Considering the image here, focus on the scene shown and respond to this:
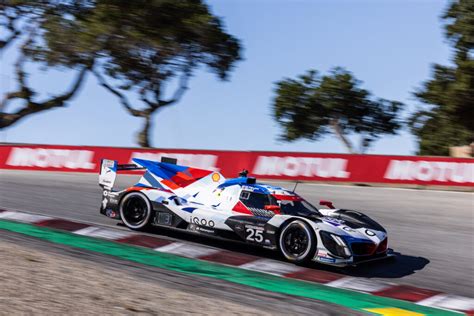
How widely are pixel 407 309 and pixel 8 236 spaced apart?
248 inches

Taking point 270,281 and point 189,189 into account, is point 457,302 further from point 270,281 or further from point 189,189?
point 189,189

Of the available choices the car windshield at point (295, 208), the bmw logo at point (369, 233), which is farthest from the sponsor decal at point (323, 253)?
the bmw logo at point (369, 233)

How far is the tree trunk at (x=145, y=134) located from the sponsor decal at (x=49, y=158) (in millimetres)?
10523

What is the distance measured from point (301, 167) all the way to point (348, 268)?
9.27 metres

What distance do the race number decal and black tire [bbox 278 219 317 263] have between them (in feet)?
1.05

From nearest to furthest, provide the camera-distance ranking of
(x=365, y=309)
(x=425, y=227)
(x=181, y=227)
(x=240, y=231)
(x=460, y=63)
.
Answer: (x=365, y=309)
(x=240, y=231)
(x=181, y=227)
(x=425, y=227)
(x=460, y=63)

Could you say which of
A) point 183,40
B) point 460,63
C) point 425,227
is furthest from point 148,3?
point 425,227

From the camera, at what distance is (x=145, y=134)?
31.5 metres

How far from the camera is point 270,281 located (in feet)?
26.8

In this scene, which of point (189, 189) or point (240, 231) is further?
point (189, 189)

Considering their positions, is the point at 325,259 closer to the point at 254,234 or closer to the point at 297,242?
the point at 297,242

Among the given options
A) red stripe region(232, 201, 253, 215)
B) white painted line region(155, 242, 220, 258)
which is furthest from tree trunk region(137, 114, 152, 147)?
red stripe region(232, 201, 253, 215)

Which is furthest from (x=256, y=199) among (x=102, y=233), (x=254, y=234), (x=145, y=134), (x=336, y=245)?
(x=145, y=134)

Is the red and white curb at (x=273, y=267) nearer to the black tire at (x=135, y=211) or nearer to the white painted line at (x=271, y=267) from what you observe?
the white painted line at (x=271, y=267)
